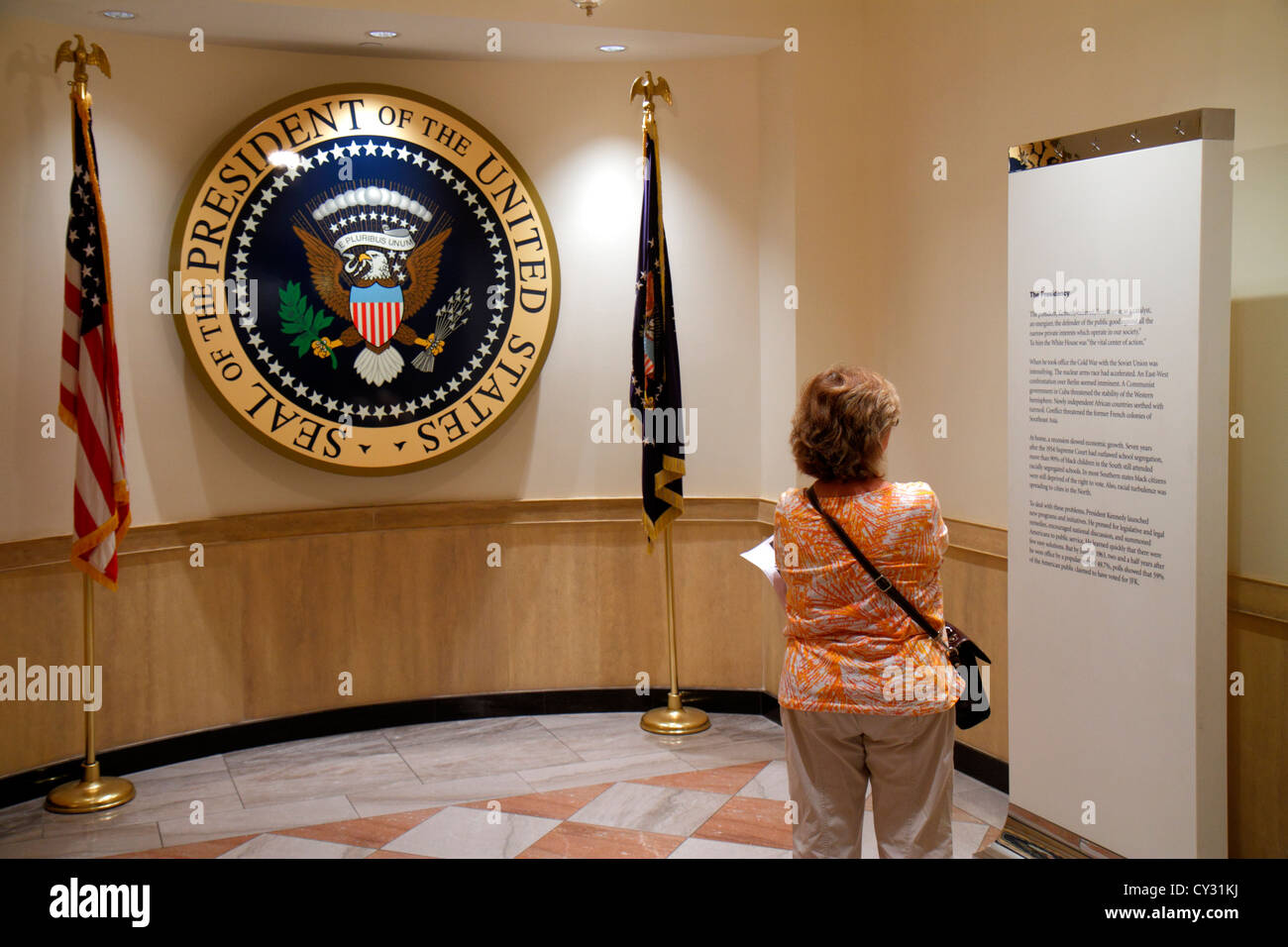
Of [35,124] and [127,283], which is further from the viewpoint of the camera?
[127,283]

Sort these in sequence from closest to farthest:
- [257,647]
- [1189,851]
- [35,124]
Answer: [1189,851]
[35,124]
[257,647]

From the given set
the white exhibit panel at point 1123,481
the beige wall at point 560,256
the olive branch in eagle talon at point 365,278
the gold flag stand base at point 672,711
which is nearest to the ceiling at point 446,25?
the beige wall at point 560,256

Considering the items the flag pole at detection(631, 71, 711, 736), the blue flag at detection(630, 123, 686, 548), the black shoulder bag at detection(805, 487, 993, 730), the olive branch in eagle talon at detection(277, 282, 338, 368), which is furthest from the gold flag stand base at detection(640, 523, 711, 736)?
the black shoulder bag at detection(805, 487, 993, 730)

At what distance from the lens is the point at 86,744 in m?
4.08

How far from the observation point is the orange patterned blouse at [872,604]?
6.98 ft

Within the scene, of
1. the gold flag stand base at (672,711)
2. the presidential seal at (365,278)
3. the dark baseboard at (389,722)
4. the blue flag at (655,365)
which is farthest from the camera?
the gold flag stand base at (672,711)

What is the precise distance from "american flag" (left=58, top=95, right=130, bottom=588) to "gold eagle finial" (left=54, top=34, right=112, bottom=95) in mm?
64

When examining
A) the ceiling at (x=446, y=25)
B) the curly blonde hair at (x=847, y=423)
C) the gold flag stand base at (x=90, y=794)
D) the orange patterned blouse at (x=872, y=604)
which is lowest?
the gold flag stand base at (x=90, y=794)

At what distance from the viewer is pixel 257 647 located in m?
4.67

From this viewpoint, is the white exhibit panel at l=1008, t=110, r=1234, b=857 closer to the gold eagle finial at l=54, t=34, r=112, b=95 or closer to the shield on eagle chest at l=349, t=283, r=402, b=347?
the shield on eagle chest at l=349, t=283, r=402, b=347

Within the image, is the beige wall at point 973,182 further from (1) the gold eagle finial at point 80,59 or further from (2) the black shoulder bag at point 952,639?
(1) the gold eagle finial at point 80,59
